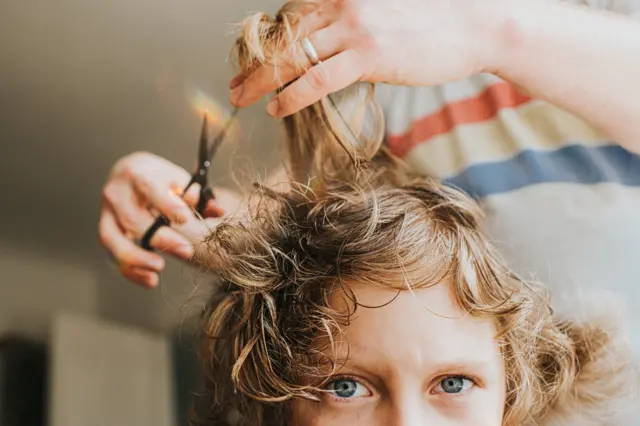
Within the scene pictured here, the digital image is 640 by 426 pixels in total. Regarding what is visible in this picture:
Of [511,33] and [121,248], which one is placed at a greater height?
[511,33]

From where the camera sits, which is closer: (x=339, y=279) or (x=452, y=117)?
(x=339, y=279)

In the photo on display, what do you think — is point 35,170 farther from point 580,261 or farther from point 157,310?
point 580,261

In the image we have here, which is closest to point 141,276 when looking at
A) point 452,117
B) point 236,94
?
point 236,94

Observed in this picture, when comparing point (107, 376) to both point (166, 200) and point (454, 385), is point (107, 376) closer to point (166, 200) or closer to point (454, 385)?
point (166, 200)

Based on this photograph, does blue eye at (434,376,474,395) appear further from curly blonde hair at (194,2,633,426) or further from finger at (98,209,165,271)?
finger at (98,209,165,271)

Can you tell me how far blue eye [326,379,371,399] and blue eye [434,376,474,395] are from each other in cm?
5

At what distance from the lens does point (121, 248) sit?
0.62 m

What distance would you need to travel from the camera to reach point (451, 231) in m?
0.55

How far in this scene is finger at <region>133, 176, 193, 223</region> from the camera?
23.5 inches

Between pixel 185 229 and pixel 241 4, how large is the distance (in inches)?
8.0

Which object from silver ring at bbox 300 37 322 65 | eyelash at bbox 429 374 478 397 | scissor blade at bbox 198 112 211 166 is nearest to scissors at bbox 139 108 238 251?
scissor blade at bbox 198 112 211 166

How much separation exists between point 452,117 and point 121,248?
0.28m

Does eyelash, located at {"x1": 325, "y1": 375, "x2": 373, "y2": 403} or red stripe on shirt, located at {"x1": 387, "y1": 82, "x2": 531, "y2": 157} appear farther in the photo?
red stripe on shirt, located at {"x1": 387, "y1": 82, "x2": 531, "y2": 157}

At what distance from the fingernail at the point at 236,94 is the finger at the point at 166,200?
0.08 meters
